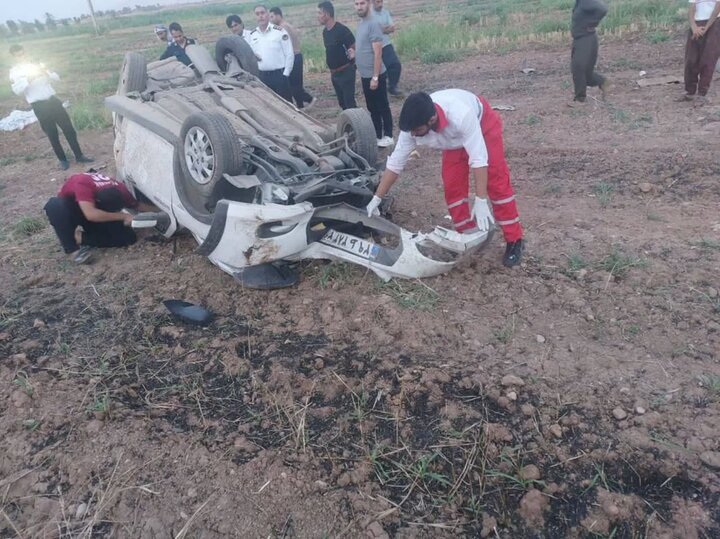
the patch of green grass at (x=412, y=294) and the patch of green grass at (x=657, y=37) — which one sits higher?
the patch of green grass at (x=412, y=294)

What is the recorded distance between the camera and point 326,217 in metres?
3.94

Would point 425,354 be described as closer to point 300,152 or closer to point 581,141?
point 300,152

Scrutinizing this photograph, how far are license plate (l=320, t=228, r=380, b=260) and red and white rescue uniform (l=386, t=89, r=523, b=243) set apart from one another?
1.82 feet

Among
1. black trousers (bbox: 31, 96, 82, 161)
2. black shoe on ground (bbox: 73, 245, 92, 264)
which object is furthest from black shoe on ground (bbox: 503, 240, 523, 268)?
black trousers (bbox: 31, 96, 82, 161)

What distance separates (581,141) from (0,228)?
6437 millimetres

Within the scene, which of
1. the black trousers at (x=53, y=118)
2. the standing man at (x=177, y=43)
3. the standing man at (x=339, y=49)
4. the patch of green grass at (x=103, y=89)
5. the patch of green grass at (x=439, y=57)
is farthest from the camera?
the patch of green grass at (x=103, y=89)

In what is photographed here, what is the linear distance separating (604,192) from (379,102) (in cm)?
308

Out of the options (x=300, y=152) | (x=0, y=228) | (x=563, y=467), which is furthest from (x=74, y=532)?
(x=0, y=228)

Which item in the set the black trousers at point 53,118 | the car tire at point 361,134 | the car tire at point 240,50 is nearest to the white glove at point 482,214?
the car tire at point 361,134

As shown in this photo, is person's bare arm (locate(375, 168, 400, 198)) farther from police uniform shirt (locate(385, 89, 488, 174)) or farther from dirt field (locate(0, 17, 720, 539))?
dirt field (locate(0, 17, 720, 539))

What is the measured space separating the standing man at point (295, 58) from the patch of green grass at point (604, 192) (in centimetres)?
497

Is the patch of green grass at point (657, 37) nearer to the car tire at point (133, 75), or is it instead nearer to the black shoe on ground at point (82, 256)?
the car tire at point (133, 75)

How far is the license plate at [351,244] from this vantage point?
388 centimetres

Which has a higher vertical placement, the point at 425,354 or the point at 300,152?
the point at 300,152
